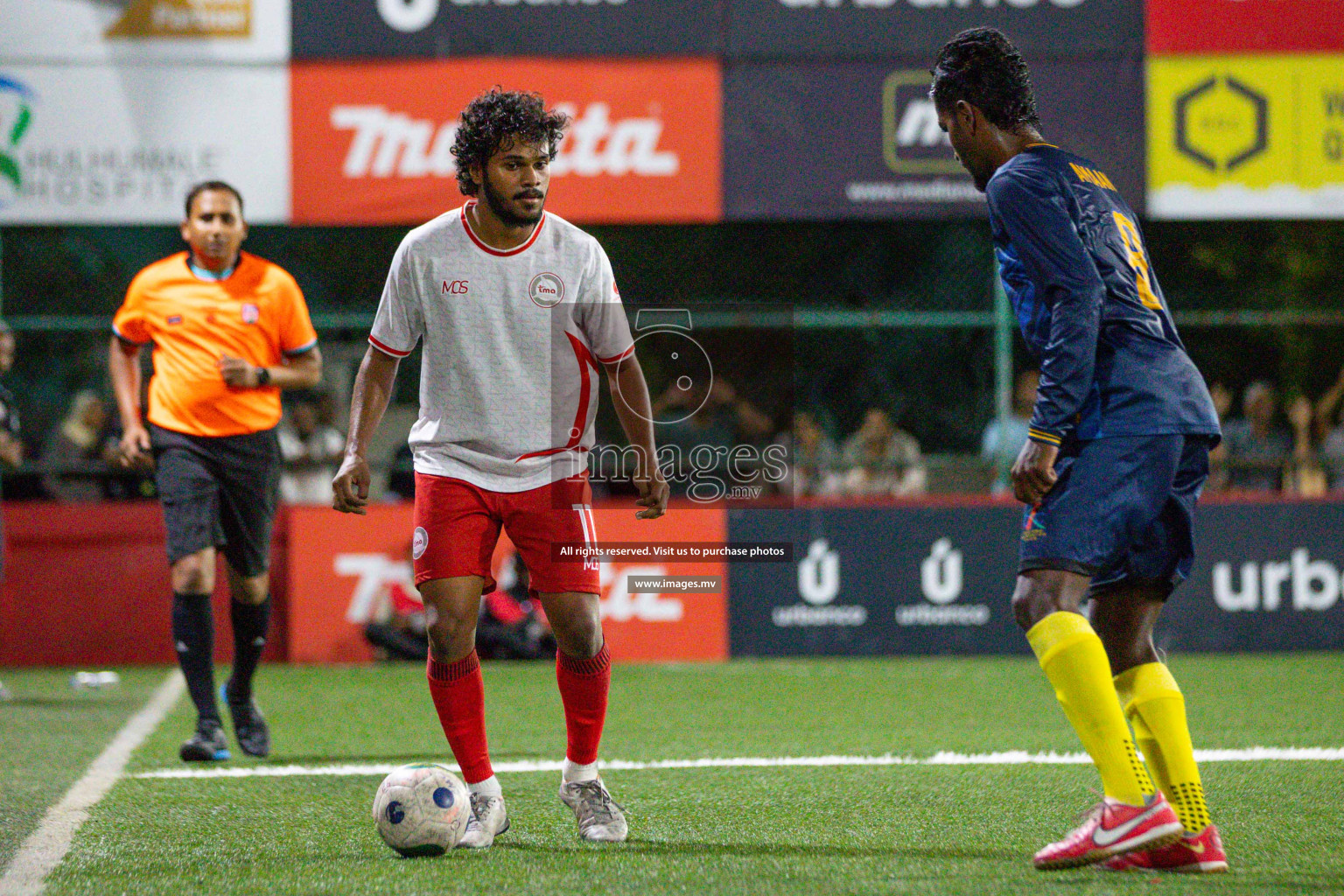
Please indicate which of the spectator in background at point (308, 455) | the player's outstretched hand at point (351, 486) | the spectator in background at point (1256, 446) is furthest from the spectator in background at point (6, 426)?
the spectator in background at point (1256, 446)

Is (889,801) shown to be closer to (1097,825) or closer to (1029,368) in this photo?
(1097,825)

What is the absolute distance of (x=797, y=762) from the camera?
19.0ft

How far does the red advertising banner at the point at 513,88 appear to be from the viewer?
10.3 m

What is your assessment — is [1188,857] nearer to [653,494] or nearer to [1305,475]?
[653,494]

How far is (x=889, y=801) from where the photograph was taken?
4.91m

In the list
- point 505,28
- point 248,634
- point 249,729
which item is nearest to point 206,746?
point 249,729

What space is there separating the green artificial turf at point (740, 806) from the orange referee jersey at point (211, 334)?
138cm

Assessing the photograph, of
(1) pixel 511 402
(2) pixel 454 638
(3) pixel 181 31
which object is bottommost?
(2) pixel 454 638

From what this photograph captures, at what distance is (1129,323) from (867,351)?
9481mm

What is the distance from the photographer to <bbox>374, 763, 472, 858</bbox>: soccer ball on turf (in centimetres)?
411

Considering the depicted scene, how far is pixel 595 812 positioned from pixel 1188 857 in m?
1.58

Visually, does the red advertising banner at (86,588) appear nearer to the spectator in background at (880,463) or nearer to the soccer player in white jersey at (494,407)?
the spectator in background at (880,463)

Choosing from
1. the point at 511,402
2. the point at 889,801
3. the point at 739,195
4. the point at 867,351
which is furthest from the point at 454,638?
the point at 867,351

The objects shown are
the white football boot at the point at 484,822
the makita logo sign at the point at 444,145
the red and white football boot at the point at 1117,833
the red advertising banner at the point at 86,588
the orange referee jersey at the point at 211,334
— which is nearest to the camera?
the red and white football boot at the point at 1117,833
